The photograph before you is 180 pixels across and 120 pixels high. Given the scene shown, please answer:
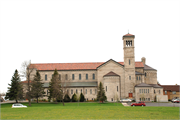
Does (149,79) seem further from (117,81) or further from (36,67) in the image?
(36,67)

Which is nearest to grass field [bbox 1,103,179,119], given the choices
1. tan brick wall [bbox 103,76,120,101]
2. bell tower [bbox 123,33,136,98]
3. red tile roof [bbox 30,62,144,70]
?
tan brick wall [bbox 103,76,120,101]

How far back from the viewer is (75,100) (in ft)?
205

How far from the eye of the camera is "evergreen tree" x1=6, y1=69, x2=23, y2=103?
185 ft

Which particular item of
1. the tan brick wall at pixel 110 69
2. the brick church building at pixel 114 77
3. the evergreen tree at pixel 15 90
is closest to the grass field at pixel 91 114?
the evergreen tree at pixel 15 90

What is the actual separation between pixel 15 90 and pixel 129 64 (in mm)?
35452

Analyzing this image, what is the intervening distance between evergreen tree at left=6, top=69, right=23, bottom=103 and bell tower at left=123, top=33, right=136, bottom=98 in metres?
31.9

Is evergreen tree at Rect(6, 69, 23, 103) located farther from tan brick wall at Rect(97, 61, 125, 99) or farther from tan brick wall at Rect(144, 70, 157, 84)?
tan brick wall at Rect(144, 70, 157, 84)

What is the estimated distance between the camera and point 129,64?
65.6 m

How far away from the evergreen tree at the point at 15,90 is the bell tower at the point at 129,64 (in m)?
31.9

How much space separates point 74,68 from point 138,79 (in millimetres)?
22364

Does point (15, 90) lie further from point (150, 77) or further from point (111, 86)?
point (150, 77)

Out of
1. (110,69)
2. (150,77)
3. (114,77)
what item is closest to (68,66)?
(110,69)

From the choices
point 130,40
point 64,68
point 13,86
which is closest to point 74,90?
point 64,68

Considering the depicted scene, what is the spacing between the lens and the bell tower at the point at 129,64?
64500mm
